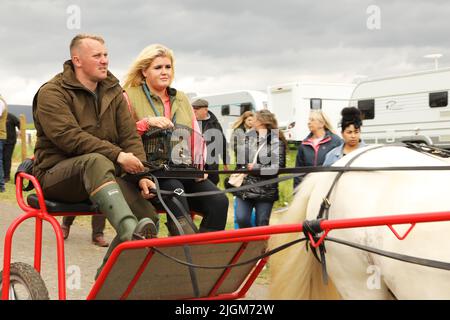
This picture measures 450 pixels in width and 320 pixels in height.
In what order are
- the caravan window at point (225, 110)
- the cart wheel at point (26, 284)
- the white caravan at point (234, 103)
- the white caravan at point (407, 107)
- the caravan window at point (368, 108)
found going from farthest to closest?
the caravan window at point (225, 110) → the white caravan at point (234, 103) → the caravan window at point (368, 108) → the white caravan at point (407, 107) → the cart wheel at point (26, 284)

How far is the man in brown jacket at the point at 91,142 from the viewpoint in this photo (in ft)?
10.7

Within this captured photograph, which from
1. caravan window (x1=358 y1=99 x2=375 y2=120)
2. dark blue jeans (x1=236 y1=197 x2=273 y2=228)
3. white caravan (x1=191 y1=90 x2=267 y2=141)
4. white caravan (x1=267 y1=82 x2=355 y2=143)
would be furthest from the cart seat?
white caravan (x1=191 y1=90 x2=267 y2=141)

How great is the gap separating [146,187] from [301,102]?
56.4 ft

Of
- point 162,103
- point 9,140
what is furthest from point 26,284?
point 9,140

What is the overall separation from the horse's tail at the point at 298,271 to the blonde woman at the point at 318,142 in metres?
2.60

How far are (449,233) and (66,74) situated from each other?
93.0 inches

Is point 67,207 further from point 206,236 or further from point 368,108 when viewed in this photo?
point 368,108

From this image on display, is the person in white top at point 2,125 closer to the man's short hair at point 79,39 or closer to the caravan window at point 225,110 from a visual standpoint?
the man's short hair at point 79,39

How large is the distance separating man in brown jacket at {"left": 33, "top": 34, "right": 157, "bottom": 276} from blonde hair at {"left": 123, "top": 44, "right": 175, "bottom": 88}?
289 millimetres

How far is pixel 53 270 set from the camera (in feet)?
18.7

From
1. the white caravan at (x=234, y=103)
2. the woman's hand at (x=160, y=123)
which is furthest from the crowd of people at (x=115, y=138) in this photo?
the white caravan at (x=234, y=103)
